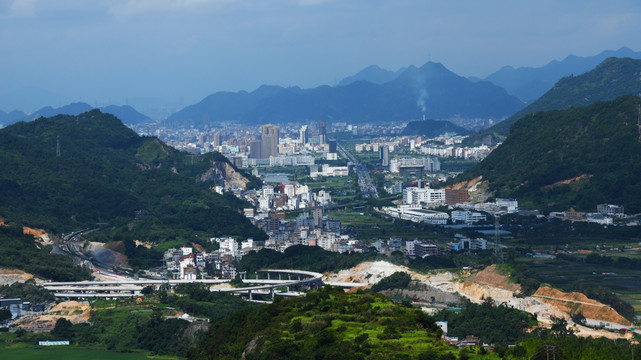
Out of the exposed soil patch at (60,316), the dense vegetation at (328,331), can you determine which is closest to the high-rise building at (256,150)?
the exposed soil patch at (60,316)

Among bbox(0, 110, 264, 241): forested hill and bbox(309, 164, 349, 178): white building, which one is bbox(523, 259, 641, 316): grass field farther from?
bbox(309, 164, 349, 178): white building

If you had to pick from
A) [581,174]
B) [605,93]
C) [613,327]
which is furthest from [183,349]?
[605,93]

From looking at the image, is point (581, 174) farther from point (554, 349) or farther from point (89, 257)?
point (554, 349)

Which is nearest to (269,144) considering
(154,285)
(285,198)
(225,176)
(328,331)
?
(225,176)

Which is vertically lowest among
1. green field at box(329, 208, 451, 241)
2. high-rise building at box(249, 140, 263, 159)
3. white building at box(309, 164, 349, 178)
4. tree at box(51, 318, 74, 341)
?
tree at box(51, 318, 74, 341)

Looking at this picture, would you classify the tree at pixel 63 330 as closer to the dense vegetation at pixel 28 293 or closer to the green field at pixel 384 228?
the dense vegetation at pixel 28 293

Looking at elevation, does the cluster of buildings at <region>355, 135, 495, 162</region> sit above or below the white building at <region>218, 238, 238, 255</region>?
above

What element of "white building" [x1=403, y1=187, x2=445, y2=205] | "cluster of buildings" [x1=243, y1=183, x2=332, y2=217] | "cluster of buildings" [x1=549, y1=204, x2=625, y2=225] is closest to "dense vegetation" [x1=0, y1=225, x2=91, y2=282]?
"cluster of buildings" [x1=243, y1=183, x2=332, y2=217]
